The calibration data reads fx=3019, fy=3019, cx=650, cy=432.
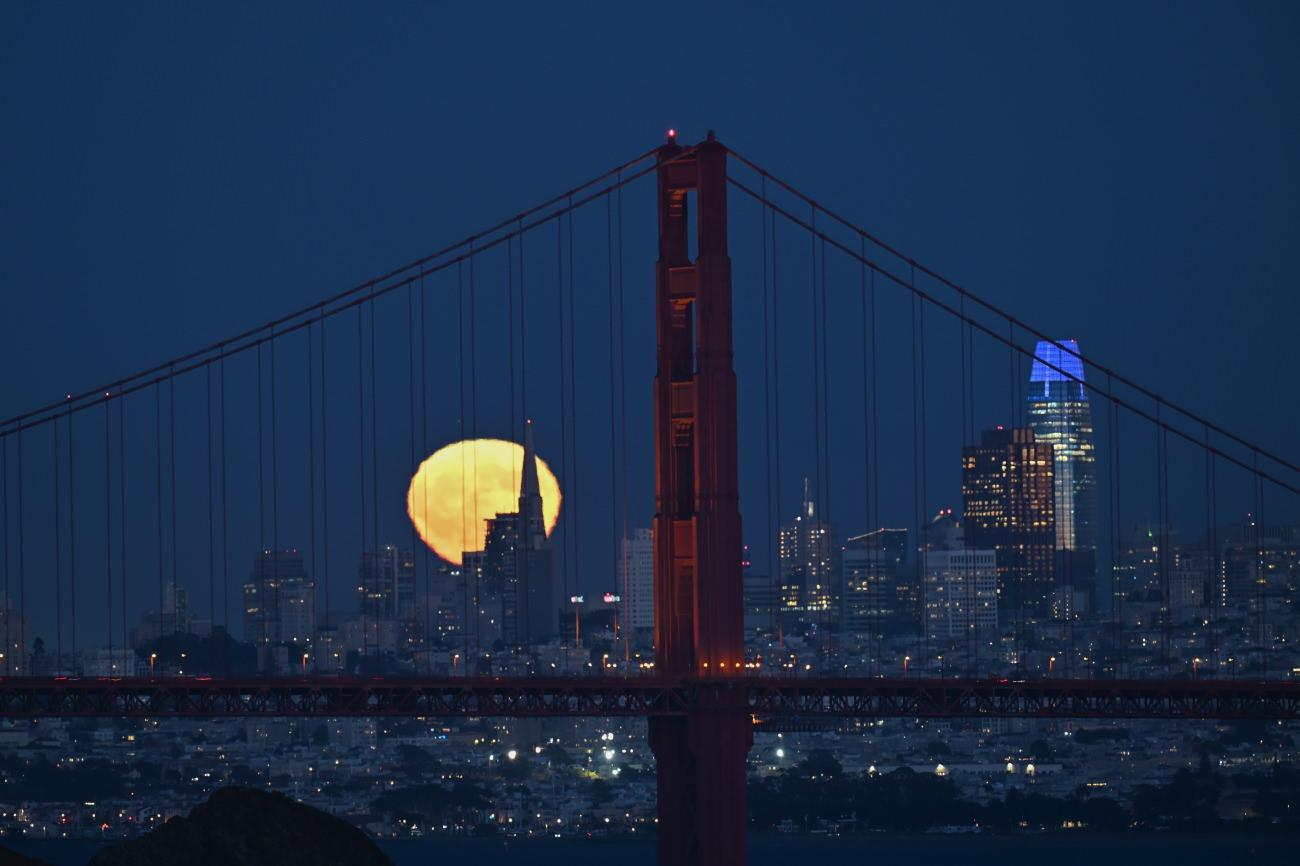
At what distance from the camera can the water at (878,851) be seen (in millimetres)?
107312

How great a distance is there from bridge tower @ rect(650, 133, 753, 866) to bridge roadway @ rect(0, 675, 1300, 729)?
634mm

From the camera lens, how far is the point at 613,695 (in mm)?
55781

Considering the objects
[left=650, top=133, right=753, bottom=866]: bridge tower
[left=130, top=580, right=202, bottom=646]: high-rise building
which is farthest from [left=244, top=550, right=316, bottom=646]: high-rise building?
[left=650, top=133, right=753, bottom=866]: bridge tower

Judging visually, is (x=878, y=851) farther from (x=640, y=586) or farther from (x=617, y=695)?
(x=617, y=695)

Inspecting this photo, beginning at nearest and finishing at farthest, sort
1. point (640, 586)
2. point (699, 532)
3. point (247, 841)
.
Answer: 1. point (247, 841)
2. point (699, 532)
3. point (640, 586)

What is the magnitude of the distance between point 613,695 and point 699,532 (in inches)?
147

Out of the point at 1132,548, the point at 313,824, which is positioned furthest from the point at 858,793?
the point at 313,824

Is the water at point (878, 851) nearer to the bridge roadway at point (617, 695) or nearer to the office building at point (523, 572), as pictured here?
the office building at point (523, 572)

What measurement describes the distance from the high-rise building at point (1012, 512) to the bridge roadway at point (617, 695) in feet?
386

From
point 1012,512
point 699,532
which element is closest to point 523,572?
point 1012,512

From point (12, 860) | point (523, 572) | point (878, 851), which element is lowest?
point (878, 851)

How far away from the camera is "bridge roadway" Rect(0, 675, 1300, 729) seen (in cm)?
5488

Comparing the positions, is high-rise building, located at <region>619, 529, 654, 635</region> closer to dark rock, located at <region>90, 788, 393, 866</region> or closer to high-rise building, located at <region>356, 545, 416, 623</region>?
high-rise building, located at <region>356, 545, 416, 623</region>

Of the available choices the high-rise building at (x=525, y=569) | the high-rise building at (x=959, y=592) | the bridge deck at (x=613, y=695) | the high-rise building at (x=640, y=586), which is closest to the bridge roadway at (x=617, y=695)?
the bridge deck at (x=613, y=695)
